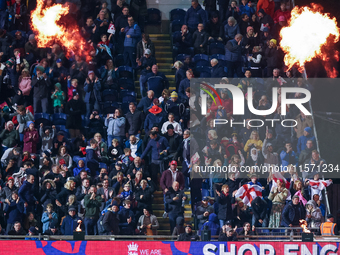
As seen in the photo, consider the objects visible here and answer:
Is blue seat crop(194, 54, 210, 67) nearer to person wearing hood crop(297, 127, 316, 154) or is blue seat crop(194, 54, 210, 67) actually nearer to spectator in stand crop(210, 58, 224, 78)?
spectator in stand crop(210, 58, 224, 78)

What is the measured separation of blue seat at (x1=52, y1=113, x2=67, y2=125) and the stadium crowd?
3 cm

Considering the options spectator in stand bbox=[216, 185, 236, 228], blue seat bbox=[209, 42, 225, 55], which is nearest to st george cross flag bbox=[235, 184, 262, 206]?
spectator in stand bbox=[216, 185, 236, 228]

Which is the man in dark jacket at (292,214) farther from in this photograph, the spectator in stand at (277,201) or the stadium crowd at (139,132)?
the spectator in stand at (277,201)

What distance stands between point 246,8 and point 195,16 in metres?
1.64

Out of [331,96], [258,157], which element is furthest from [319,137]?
[258,157]

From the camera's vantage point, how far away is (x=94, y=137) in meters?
18.0

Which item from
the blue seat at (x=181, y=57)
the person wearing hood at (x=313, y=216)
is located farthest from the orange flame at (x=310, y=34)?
the person wearing hood at (x=313, y=216)

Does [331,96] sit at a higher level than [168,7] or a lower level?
lower

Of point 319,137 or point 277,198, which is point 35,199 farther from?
point 319,137

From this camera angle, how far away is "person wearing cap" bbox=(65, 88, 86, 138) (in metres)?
18.7

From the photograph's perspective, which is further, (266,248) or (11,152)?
(11,152)

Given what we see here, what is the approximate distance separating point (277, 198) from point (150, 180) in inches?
116

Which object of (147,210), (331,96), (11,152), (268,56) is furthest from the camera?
(331,96)

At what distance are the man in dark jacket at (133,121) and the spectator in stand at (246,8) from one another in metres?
5.18
